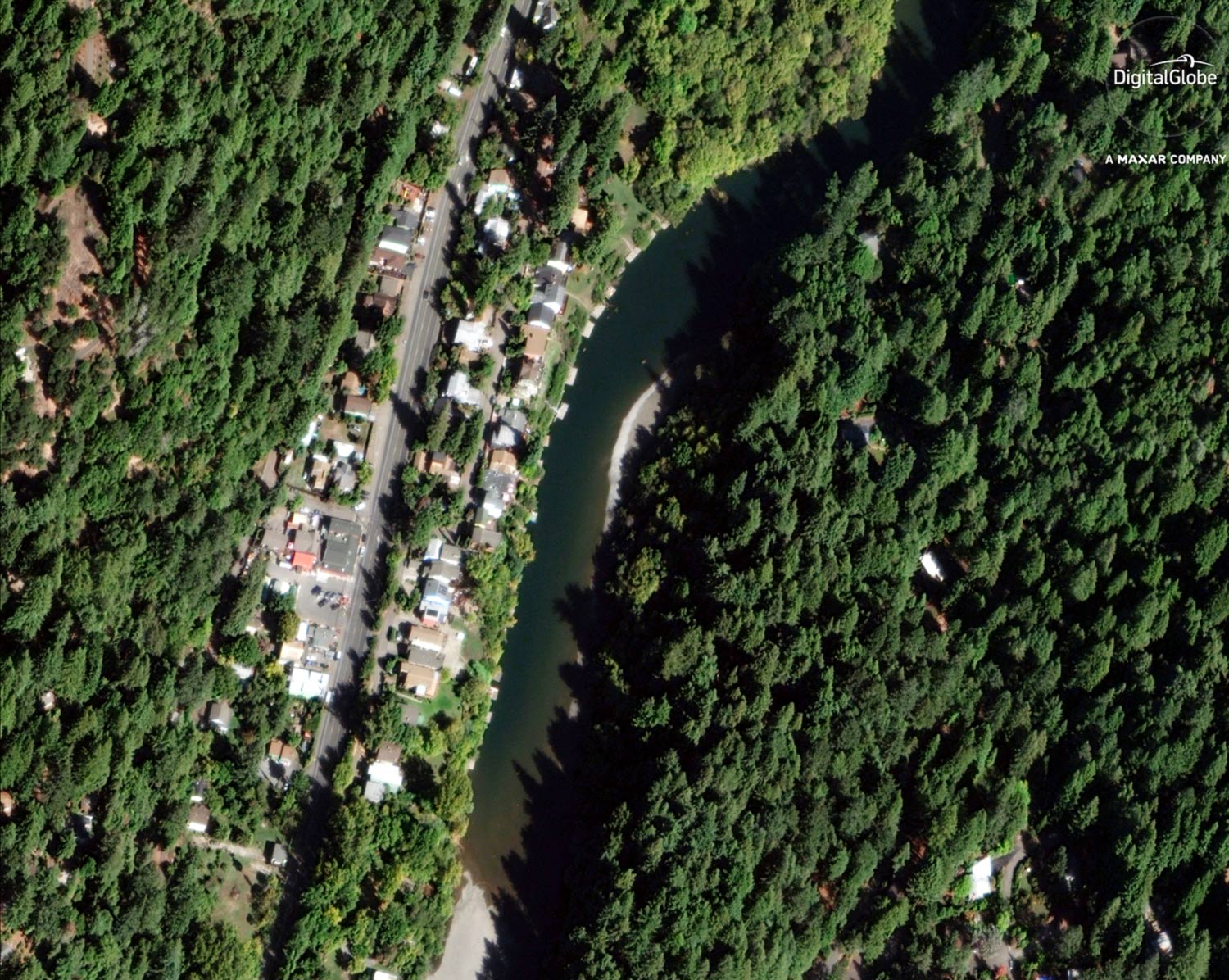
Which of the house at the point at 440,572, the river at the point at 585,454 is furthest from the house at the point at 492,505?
the house at the point at 440,572

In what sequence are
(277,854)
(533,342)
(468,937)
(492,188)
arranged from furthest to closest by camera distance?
1. (492,188)
2. (533,342)
3. (468,937)
4. (277,854)

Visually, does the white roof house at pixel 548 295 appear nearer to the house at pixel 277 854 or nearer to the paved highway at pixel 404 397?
the paved highway at pixel 404 397

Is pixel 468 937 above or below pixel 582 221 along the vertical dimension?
below

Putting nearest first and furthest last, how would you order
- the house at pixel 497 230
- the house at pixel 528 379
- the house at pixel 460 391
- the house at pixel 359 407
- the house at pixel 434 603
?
the house at pixel 434 603
the house at pixel 359 407
the house at pixel 460 391
the house at pixel 528 379
the house at pixel 497 230

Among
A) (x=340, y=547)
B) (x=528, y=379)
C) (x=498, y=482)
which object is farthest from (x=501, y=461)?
(x=340, y=547)

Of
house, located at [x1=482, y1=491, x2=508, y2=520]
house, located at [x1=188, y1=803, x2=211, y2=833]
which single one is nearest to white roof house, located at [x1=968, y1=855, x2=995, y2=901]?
house, located at [x1=482, y1=491, x2=508, y2=520]

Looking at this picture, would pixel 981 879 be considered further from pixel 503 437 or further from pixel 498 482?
pixel 503 437

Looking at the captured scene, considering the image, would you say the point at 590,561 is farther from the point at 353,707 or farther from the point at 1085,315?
the point at 1085,315
